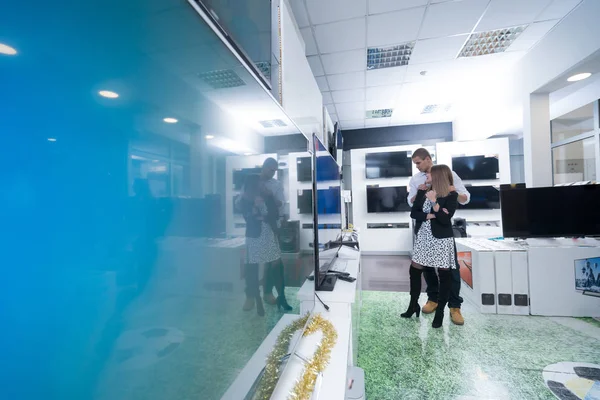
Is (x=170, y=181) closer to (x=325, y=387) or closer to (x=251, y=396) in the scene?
(x=251, y=396)

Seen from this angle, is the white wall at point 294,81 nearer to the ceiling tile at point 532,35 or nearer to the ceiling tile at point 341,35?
the ceiling tile at point 341,35

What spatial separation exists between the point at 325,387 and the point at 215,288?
0.60m

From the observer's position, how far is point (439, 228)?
2445mm

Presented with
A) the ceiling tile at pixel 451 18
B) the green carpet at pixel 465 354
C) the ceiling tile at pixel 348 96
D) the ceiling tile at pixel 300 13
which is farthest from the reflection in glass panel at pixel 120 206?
the ceiling tile at pixel 348 96

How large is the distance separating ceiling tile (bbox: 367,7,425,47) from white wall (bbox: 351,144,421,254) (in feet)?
10.4

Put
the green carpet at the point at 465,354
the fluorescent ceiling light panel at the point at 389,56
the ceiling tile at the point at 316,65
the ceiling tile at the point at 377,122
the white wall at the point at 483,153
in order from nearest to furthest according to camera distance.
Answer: the green carpet at the point at 465,354
the fluorescent ceiling light panel at the point at 389,56
the ceiling tile at the point at 316,65
the white wall at the point at 483,153
the ceiling tile at the point at 377,122

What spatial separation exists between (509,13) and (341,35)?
1.94 metres

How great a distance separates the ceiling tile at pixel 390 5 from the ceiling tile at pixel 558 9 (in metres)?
1.50

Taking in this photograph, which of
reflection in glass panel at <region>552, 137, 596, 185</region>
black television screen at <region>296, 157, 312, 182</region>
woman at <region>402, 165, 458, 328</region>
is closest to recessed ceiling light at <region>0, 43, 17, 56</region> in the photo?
black television screen at <region>296, 157, 312, 182</region>

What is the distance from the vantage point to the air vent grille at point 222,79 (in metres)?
0.51

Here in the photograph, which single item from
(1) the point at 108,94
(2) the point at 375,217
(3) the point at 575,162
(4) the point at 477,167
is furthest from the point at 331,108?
(1) the point at 108,94

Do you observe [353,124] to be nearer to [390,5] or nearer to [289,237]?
[390,5]

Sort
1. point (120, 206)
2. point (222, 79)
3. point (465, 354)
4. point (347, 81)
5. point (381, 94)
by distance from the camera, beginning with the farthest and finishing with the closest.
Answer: point (381, 94) → point (347, 81) → point (465, 354) → point (222, 79) → point (120, 206)

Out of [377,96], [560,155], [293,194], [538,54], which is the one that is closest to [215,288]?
[293,194]
